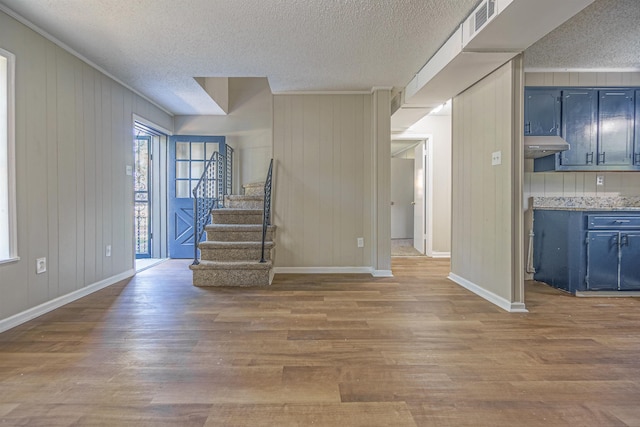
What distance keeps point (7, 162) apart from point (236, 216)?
225cm

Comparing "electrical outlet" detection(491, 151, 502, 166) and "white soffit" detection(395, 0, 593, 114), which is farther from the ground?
"white soffit" detection(395, 0, 593, 114)

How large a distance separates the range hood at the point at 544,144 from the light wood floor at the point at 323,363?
1.50 m

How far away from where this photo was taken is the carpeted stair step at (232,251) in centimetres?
359

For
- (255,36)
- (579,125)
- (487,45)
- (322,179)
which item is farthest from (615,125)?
(255,36)

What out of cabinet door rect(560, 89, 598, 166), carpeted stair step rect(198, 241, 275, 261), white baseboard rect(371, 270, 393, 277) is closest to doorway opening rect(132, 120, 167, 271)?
carpeted stair step rect(198, 241, 275, 261)

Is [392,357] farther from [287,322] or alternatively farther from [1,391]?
[1,391]

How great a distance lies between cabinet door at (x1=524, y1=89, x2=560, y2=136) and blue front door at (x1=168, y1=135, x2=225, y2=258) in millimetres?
4319

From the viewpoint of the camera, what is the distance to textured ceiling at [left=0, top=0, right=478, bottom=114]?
2230 millimetres

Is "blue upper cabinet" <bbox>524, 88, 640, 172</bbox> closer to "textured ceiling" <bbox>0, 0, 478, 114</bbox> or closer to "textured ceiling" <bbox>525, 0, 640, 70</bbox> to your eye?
"textured ceiling" <bbox>525, 0, 640, 70</bbox>

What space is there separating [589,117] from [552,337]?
8.84 ft

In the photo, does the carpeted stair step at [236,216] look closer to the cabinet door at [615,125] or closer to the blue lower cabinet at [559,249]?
the blue lower cabinet at [559,249]

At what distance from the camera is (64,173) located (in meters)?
2.81

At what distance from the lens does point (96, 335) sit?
7.03 feet

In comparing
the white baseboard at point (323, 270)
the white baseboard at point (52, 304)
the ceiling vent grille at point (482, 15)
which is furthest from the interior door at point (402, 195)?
the white baseboard at point (52, 304)
